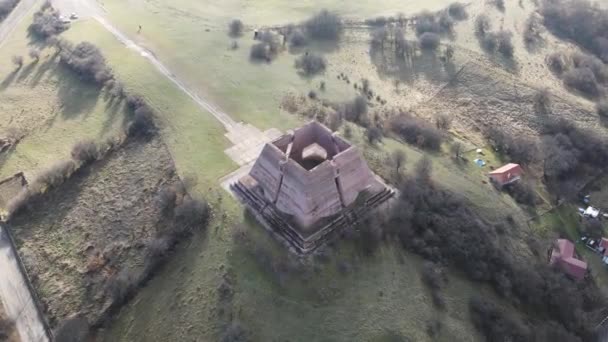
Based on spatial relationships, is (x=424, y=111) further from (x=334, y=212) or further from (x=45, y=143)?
(x=45, y=143)

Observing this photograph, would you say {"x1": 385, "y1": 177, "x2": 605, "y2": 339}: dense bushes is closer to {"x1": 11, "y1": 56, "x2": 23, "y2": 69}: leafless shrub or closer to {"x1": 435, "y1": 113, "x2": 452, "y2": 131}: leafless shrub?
{"x1": 435, "y1": 113, "x2": 452, "y2": 131}: leafless shrub

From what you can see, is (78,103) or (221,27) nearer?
(78,103)

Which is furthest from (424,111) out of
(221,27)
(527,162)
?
(221,27)

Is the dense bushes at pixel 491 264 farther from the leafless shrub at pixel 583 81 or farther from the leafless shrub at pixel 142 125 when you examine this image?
the leafless shrub at pixel 583 81

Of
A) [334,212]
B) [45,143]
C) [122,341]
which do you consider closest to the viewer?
[122,341]

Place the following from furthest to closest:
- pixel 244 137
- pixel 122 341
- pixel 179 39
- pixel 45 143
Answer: pixel 179 39, pixel 45 143, pixel 244 137, pixel 122 341

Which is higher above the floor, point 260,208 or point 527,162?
point 260,208

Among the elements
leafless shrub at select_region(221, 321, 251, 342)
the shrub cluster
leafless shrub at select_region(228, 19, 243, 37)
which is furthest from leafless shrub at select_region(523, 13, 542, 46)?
leafless shrub at select_region(221, 321, 251, 342)

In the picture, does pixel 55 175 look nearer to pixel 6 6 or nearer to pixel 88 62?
pixel 88 62

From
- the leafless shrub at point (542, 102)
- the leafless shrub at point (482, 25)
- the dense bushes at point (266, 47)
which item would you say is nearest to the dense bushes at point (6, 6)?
the dense bushes at point (266, 47)
